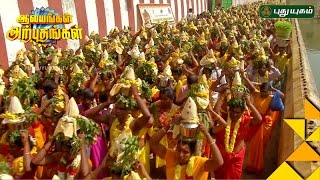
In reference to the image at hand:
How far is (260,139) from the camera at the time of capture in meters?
5.50

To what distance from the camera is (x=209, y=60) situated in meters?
6.46

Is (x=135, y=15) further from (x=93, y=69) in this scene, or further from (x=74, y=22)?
(x=93, y=69)

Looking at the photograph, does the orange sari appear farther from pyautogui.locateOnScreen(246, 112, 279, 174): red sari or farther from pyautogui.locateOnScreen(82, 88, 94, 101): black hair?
pyautogui.locateOnScreen(82, 88, 94, 101): black hair

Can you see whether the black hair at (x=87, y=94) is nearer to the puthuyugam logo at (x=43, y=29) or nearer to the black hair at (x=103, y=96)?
the black hair at (x=103, y=96)

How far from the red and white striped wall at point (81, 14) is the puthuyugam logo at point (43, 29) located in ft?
0.33

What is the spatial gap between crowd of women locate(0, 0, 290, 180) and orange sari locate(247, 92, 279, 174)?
1 cm

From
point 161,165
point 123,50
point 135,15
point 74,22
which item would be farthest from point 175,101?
point 135,15

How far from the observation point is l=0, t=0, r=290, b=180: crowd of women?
3539mm

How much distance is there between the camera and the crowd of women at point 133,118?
139 inches

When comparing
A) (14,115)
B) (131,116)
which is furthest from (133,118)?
(14,115)

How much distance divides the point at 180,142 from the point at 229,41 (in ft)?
Answer: 17.9

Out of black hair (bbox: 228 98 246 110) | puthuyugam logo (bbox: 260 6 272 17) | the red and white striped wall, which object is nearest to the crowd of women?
black hair (bbox: 228 98 246 110)

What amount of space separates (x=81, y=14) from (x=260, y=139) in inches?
241

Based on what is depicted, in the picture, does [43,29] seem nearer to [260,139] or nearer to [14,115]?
[260,139]
